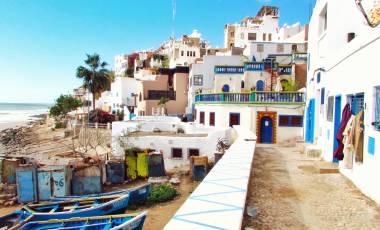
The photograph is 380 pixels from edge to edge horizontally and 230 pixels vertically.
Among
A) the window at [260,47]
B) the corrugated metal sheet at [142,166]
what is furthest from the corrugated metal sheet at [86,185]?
the window at [260,47]

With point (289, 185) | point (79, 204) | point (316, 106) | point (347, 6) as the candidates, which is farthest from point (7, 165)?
point (347, 6)

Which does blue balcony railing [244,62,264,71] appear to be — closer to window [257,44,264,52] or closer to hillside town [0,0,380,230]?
hillside town [0,0,380,230]

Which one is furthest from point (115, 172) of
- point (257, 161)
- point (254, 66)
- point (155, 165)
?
point (254, 66)

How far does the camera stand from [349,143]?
27.2ft

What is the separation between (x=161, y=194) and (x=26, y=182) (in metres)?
6.65

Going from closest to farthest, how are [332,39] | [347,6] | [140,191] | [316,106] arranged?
[347,6] → [332,39] → [140,191] → [316,106]

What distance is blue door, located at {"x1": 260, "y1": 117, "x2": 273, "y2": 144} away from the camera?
1952 centimetres

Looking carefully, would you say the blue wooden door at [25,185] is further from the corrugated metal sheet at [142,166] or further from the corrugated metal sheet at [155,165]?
the corrugated metal sheet at [155,165]

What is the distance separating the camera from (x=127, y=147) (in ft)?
60.6

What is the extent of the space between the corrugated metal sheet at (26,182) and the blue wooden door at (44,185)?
0.74 ft

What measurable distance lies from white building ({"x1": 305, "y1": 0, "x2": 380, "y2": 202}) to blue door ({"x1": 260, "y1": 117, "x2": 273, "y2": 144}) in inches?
156

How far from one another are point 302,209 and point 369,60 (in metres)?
4.06

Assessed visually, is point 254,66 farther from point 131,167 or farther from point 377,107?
point 377,107

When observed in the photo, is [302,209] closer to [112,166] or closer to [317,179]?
[317,179]
